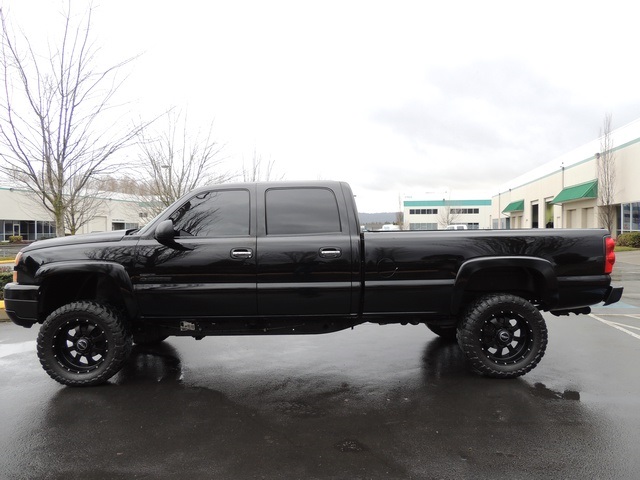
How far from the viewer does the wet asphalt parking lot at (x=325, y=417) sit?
281cm

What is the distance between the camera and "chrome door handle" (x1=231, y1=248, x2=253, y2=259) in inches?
166

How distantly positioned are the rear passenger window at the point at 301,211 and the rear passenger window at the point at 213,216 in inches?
10.6

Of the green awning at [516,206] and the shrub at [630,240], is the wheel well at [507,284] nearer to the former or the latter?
the shrub at [630,240]

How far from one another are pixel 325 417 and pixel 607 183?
29.9 meters

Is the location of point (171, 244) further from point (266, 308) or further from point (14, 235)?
point (14, 235)

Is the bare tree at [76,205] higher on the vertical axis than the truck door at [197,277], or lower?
higher

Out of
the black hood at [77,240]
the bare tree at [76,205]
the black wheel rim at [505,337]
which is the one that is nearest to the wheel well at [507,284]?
the black wheel rim at [505,337]

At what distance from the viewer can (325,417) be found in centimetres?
351

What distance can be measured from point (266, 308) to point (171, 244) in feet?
3.69

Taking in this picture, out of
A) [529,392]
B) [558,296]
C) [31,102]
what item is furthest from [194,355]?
[31,102]

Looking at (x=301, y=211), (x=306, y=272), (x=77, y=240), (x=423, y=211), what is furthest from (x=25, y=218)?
(x=423, y=211)

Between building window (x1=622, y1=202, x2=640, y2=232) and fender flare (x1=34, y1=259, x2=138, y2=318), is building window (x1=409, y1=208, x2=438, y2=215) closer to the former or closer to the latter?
building window (x1=622, y1=202, x2=640, y2=232)

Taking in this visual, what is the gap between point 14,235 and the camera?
44938 mm

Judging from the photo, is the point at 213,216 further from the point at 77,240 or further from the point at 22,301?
the point at 22,301
